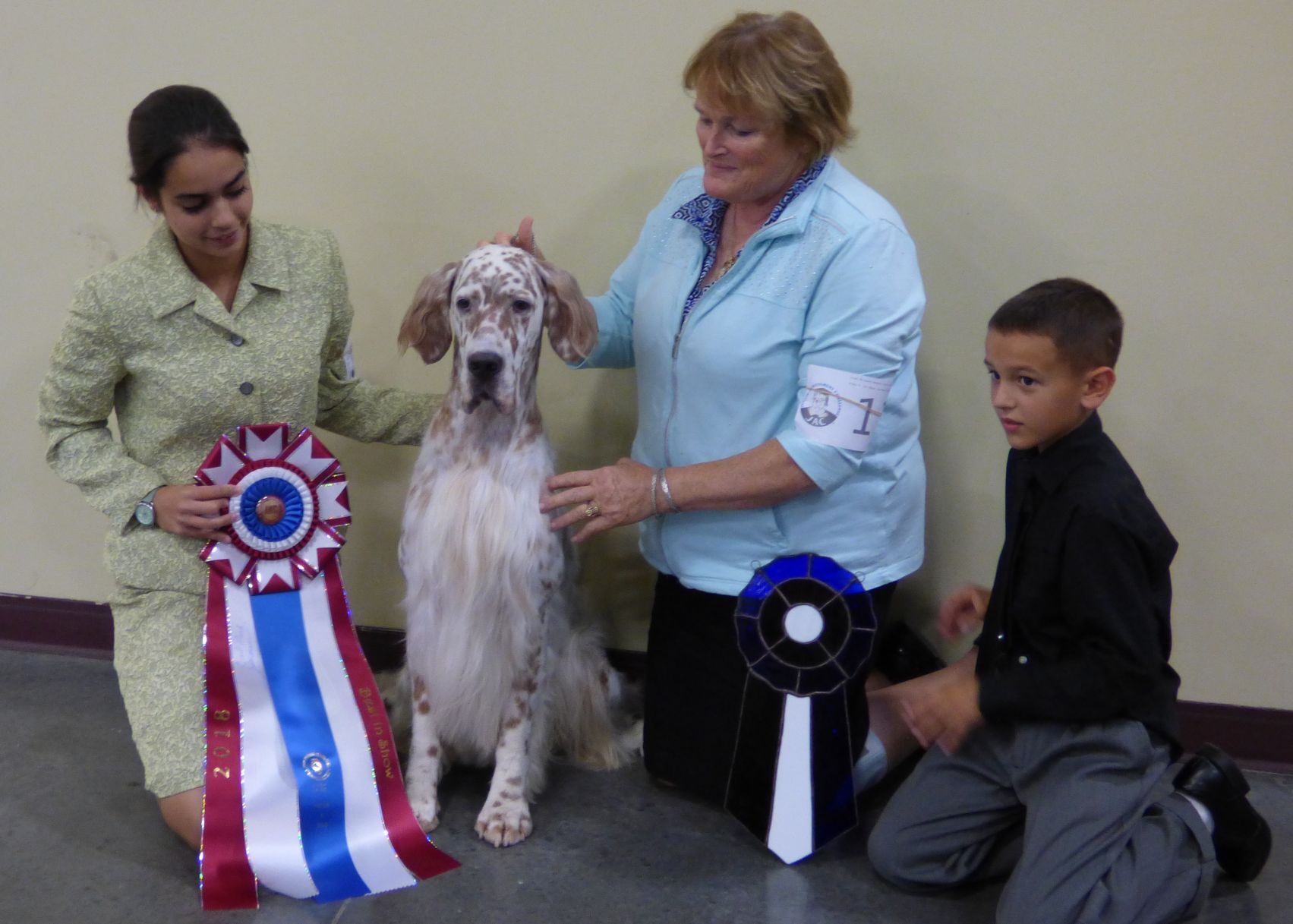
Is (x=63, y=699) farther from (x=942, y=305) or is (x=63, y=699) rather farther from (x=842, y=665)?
(x=942, y=305)

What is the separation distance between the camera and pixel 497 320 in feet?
6.62

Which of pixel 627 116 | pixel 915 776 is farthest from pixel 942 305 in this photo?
pixel 915 776

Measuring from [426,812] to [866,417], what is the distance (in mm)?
1092

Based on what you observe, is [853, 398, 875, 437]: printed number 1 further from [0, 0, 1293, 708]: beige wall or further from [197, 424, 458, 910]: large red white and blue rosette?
[197, 424, 458, 910]: large red white and blue rosette

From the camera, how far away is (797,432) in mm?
2006

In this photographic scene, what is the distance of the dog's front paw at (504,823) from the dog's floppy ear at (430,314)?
857 millimetres

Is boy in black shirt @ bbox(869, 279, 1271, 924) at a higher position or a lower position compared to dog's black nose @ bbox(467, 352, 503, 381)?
lower

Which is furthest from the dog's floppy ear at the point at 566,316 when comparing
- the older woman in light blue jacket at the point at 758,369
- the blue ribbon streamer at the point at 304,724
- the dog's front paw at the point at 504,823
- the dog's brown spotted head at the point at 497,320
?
the dog's front paw at the point at 504,823

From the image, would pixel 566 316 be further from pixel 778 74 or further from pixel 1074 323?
pixel 1074 323

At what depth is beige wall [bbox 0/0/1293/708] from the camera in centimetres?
225

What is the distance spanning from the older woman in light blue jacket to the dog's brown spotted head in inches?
6.3

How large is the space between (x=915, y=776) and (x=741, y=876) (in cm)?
36

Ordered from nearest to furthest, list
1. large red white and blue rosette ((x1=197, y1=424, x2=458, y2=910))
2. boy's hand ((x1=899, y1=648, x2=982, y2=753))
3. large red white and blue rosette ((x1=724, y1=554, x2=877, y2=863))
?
boy's hand ((x1=899, y1=648, x2=982, y2=753)) → large red white and blue rosette ((x1=197, y1=424, x2=458, y2=910)) → large red white and blue rosette ((x1=724, y1=554, x2=877, y2=863))

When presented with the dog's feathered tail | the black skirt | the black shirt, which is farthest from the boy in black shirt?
the dog's feathered tail
